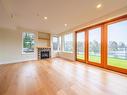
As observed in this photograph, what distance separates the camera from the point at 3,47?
505cm

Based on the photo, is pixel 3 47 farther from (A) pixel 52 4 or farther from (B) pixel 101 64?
(B) pixel 101 64

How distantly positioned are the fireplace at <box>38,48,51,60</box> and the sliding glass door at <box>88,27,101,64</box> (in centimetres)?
394

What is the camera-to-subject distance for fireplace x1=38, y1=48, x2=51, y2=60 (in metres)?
6.72

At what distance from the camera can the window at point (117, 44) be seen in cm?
325

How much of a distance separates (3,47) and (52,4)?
4.62 m

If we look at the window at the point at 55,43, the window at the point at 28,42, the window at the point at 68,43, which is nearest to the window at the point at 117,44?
the window at the point at 68,43

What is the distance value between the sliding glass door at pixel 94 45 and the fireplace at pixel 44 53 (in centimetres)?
394

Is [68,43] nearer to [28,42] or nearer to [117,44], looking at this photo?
[28,42]

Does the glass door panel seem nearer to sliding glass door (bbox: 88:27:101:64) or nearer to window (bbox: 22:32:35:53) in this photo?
sliding glass door (bbox: 88:27:101:64)

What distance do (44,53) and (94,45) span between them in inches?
175

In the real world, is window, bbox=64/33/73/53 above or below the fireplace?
above

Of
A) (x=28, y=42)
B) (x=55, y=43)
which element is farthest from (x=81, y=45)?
(x=28, y=42)

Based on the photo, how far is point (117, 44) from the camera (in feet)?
11.6

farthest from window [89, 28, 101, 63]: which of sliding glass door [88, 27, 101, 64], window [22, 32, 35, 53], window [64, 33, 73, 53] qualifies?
window [22, 32, 35, 53]
